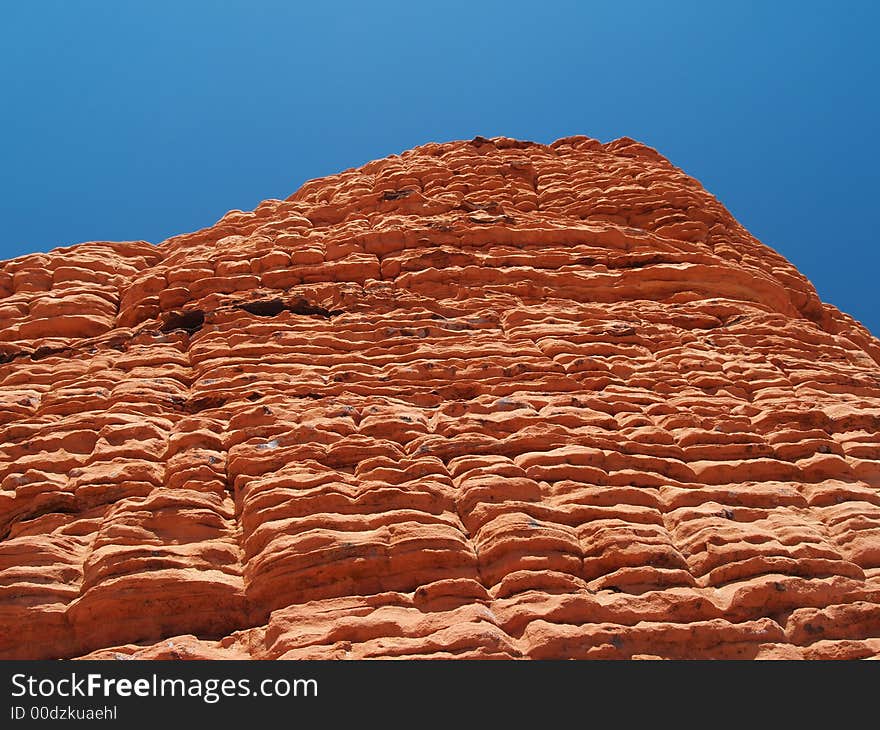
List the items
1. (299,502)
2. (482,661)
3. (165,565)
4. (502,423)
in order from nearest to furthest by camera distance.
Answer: (482,661) → (165,565) → (299,502) → (502,423)

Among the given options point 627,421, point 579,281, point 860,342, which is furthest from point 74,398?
point 860,342

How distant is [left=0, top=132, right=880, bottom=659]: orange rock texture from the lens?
7148 millimetres

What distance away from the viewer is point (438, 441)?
9305 mm

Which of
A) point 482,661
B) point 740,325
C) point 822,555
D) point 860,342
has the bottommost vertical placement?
point 482,661

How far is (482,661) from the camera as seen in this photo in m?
6.14

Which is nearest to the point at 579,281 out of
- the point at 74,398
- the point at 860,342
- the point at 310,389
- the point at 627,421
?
the point at 627,421

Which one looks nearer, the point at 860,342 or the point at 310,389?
the point at 310,389

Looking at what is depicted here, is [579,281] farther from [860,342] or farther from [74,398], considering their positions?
[74,398]

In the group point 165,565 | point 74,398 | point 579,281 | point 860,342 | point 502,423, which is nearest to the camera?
point 165,565

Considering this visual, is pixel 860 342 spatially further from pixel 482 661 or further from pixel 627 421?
pixel 482 661

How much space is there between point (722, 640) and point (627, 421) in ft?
10.9

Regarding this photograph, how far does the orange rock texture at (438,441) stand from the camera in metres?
7.15

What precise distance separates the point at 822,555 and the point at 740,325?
5502mm

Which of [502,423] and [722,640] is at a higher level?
[502,423]
